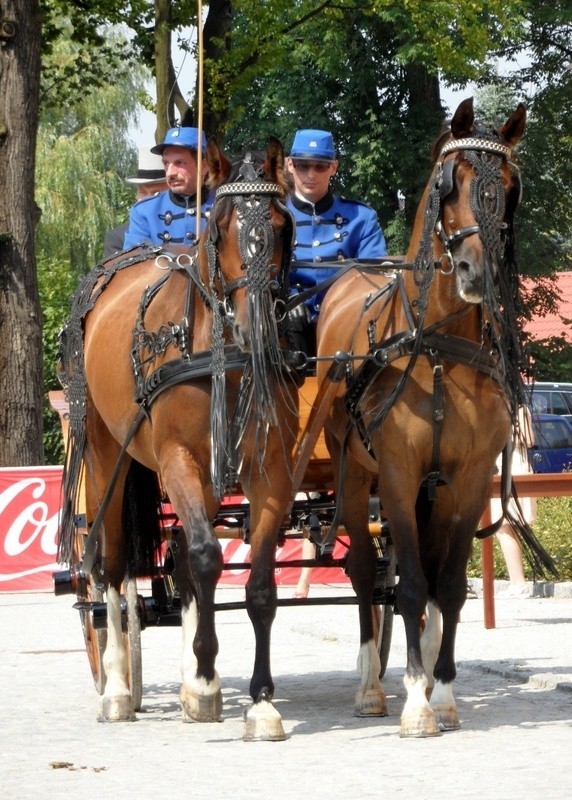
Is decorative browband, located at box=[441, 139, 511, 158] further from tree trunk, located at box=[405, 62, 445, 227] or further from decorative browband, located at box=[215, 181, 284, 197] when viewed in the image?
tree trunk, located at box=[405, 62, 445, 227]

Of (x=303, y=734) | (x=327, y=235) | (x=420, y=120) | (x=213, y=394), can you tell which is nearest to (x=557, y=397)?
(x=420, y=120)

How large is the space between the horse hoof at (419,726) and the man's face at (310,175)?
3.15 meters

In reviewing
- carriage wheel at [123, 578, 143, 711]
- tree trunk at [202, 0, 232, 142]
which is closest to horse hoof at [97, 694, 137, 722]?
carriage wheel at [123, 578, 143, 711]

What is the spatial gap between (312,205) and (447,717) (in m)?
3.06

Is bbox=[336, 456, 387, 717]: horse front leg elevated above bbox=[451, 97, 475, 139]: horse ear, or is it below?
below

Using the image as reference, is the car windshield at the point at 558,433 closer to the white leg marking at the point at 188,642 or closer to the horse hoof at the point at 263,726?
the white leg marking at the point at 188,642

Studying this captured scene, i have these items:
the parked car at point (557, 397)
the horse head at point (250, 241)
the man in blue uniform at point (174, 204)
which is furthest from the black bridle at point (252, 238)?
the parked car at point (557, 397)

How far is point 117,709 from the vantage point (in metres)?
7.90

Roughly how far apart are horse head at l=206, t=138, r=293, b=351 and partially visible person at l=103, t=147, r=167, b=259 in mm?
2188

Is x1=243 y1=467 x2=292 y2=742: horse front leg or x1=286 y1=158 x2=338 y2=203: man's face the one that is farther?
Result: x1=286 y1=158 x2=338 y2=203: man's face

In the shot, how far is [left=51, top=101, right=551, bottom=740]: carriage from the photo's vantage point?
700 centimetres

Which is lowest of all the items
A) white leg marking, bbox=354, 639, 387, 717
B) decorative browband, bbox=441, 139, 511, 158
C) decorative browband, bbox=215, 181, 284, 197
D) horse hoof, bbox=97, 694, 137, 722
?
horse hoof, bbox=97, 694, 137, 722

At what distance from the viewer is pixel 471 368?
7.31 meters

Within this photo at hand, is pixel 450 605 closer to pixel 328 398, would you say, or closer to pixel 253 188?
pixel 328 398
